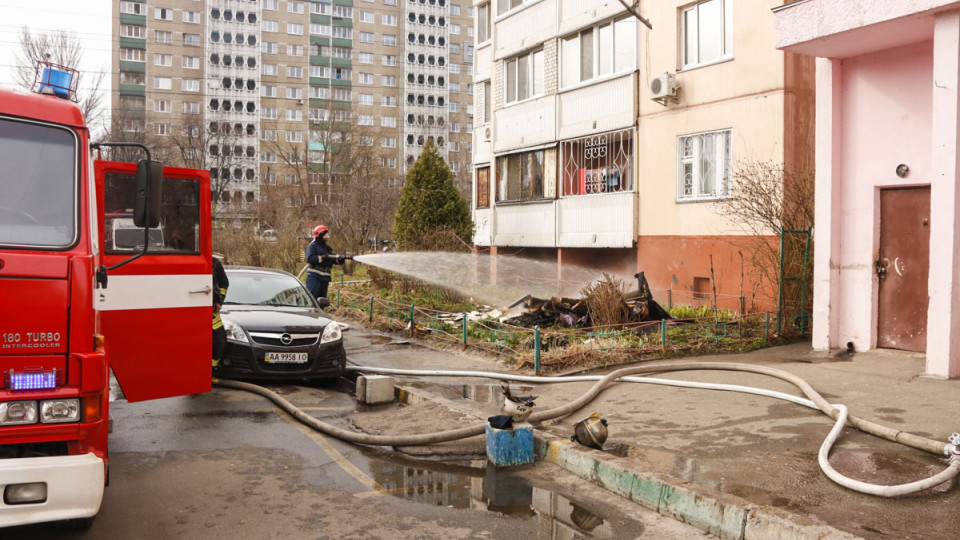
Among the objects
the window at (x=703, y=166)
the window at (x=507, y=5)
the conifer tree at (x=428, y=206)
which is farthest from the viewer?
the conifer tree at (x=428, y=206)

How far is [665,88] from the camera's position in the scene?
16.8m

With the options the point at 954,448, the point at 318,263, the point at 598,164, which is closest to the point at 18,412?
the point at 954,448

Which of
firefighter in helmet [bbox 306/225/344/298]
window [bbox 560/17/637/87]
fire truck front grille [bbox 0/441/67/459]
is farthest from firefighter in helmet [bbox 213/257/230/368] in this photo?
window [bbox 560/17/637/87]

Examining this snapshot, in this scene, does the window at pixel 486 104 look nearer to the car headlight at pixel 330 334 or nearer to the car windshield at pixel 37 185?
the car headlight at pixel 330 334

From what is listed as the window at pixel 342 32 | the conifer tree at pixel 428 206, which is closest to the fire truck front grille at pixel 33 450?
the conifer tree at pixel 428 206

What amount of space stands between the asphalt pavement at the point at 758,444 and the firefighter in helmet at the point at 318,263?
3598 millimetres

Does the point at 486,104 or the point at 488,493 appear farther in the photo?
the point at 486,104

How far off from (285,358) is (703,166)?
10834 millimetres

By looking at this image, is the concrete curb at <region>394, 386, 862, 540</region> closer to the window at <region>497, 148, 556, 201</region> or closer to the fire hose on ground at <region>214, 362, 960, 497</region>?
the fire hose on ground at <region>214, 362, 960, 497</region>

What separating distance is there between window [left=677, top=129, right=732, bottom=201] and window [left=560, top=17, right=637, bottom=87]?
2944 mm

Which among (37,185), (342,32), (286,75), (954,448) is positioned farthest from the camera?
(342,32)

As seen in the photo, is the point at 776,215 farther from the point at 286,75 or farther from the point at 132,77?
the point at 132,77

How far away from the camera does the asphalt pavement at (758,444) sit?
4809 millimetres

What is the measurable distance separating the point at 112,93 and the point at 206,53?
418 inches
